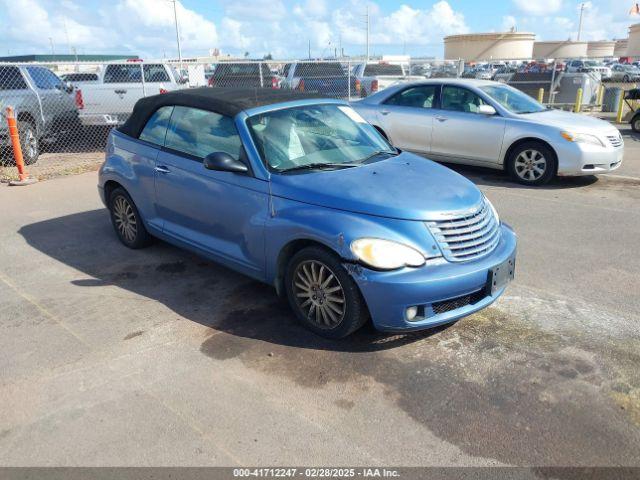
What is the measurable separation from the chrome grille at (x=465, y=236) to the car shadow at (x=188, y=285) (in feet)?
2.25

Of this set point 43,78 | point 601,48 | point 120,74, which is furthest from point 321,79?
point 601,48

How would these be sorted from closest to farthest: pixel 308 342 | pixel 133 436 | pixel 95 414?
pixel 133 436, pixel 95 414, pixel 308 342

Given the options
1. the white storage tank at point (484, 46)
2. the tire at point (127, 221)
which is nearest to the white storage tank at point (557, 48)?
the white storage tank at point (484, 46)

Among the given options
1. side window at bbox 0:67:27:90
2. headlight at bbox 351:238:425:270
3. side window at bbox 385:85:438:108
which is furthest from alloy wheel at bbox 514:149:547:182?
side window at bbox 0:67:27:90

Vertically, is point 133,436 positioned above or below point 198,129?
below

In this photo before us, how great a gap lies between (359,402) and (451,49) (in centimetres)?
6035

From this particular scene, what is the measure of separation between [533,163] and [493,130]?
79cm

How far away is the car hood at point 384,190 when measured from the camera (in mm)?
3594

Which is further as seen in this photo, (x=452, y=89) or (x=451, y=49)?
(x=451, y=49)

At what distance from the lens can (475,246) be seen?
368 cm

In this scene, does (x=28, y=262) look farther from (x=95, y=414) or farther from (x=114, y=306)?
(x=95, y=414)

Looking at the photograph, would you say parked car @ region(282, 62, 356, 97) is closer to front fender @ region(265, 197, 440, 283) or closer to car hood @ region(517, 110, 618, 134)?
car hood @ region(517, 110, 618, 134)

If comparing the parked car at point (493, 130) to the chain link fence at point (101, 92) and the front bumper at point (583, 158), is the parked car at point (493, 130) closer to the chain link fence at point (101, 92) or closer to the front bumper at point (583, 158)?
the front bumper at point (583, 158)

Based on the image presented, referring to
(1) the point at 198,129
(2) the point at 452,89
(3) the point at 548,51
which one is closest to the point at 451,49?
(3) the point at 548,51
